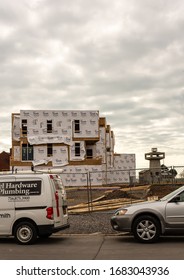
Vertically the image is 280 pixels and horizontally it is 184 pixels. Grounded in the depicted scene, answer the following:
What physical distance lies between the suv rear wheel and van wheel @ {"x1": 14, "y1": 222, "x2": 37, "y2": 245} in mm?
2752

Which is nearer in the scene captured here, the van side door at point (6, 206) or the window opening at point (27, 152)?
the van side door at point (6, 206)

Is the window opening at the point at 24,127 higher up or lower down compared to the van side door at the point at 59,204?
higher up

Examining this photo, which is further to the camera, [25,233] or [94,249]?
[25,233]

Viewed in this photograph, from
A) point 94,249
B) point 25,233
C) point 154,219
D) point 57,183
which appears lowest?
point 94,249

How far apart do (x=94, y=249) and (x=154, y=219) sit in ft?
6.21

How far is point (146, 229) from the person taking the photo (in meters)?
11.9

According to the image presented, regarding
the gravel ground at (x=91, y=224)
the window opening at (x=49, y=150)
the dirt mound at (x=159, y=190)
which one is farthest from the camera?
the window opening at (x=49, y=150)

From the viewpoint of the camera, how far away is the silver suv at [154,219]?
11.8m

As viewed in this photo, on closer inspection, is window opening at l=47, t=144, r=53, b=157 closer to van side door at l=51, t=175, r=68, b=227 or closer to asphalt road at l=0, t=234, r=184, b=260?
asphalt road at l=0, t=234, r=184, b=260

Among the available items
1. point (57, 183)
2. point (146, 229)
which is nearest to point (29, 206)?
point (57, 183)

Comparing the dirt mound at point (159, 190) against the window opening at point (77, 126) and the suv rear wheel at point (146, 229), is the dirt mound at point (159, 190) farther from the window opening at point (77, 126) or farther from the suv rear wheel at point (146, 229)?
the window opening at point (77, 126)

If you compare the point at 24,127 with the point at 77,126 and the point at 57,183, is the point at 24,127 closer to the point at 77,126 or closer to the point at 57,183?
the point at 77,126

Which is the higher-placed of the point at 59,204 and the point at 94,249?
the point at 59,204

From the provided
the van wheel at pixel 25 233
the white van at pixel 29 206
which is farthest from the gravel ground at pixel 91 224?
the van wheel at pixel 25 233
